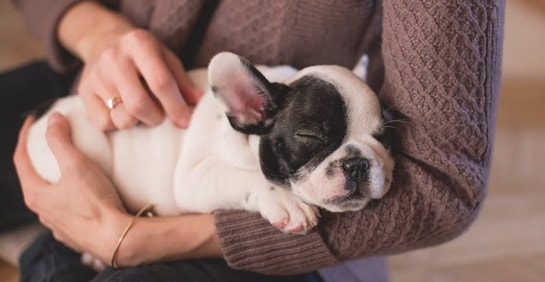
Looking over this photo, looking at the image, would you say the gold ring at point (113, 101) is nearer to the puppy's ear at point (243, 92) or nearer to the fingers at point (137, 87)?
the fingers at point (137, 87)

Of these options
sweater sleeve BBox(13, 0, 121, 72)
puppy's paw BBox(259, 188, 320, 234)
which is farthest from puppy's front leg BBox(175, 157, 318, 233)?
sweater sleeve BBox(13, 0, 121, 72)

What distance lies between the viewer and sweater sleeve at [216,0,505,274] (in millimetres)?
780

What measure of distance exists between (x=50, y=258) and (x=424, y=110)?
617 mm

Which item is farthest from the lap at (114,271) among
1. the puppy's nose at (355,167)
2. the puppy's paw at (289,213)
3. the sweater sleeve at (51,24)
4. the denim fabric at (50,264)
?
the sweater sleeve at (51,24)

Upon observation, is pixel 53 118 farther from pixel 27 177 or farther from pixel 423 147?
pixel 423 147

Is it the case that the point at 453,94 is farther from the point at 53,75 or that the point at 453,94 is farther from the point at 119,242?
the point at 53,75

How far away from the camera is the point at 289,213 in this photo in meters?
0.81

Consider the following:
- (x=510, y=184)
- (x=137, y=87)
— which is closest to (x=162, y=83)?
(x=137, y=87)

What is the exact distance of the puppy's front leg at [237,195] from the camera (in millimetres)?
807

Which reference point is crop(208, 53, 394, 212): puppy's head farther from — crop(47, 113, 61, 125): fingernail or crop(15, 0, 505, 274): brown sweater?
crop(47, 113, 61, 125): fingernail

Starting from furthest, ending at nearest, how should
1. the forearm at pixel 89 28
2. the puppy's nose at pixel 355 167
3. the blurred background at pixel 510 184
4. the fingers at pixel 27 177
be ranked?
the blurred background at pixel 510 184 < the forearm at pixel 89 28 < the fingers at pixel 27 177 < the puppy's nose at pixel 355 167

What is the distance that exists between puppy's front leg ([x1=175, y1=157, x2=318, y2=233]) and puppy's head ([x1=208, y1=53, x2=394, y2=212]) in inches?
0.7

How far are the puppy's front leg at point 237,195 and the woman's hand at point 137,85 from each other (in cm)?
9

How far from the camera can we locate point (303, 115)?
0.79 m
